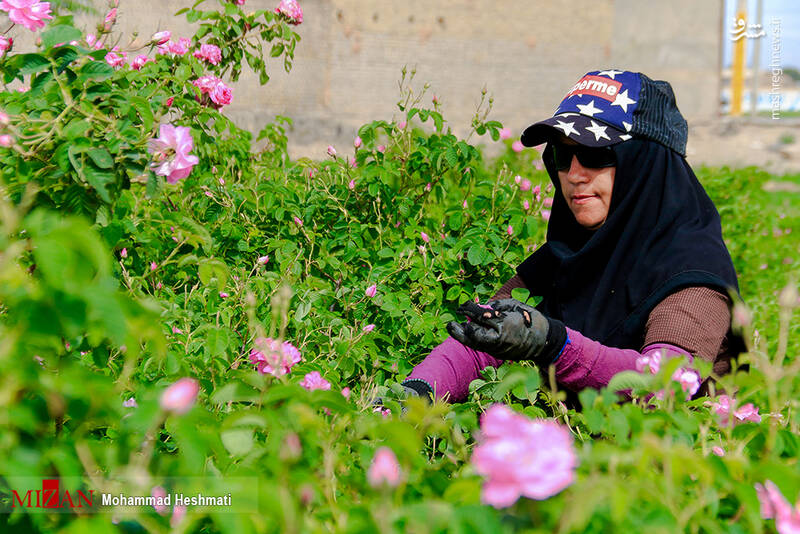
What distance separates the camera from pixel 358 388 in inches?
80.7

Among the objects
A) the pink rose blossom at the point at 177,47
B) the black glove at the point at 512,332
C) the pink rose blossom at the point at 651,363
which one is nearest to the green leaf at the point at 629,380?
the pink rose blossom at the point at 651,363

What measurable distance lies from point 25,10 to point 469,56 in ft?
26.1

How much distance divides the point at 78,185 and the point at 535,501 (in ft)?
3.06

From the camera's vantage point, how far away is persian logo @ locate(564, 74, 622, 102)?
6.88ft

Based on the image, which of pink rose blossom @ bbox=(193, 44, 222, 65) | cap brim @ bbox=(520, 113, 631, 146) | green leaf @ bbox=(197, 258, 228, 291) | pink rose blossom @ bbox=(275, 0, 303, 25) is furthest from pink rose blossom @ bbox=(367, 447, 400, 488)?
pink rose blossom @ bbox=(275, 0, 303, 25)

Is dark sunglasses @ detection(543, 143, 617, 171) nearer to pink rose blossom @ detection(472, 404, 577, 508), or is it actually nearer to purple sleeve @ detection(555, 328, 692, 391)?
purple sleeve @ detection(555, 328, 692, 391)

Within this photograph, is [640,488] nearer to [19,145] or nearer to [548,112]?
[19,145]

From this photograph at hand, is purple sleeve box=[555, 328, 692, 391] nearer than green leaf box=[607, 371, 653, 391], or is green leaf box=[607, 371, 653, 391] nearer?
green leaf box=[607, 371, 653, 391]

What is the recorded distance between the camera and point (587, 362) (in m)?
1.75

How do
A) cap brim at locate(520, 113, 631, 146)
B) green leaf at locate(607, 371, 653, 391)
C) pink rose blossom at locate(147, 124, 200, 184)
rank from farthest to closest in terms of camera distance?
cap brim at locate(520, 113, 631, 146) < pink rose blossom at locate(147, 124, 200, 184) < green leaf at locate(607, 371, 653, 391)

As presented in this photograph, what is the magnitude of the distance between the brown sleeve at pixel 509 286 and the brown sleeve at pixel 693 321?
1.81ft

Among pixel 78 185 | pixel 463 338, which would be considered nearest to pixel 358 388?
pixel 463 338

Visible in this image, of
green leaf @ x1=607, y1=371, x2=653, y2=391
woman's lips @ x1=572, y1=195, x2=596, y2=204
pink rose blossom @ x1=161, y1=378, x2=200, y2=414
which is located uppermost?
pink rose blossom @ x1=161, y1=378, x2=200, y2=414

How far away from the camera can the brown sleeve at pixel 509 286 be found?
7.77 ft
